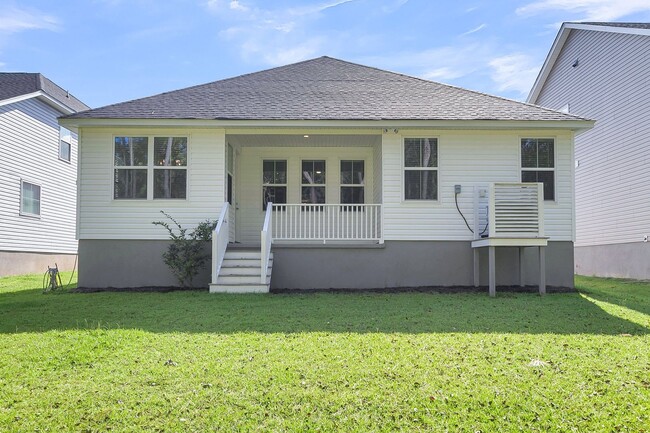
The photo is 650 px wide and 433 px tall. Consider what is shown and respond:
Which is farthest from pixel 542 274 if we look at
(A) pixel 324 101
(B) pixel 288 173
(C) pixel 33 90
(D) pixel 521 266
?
(C) pixel 33 90

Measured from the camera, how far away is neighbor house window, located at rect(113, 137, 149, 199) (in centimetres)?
1076

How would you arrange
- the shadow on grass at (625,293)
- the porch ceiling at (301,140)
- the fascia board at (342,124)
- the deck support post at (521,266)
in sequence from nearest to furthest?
the shadow on grass at (625,293) → the fascia board at (342,124) → the deck support post at (521,266) → the porch ceiling at (301,140)

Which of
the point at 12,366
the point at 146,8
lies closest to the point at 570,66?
the point at 146,8

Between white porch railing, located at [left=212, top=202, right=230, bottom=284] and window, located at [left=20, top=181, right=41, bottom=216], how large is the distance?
8.18m

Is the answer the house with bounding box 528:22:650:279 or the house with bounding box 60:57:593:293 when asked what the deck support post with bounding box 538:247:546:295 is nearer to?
the house with bounding box 60:57:593:293

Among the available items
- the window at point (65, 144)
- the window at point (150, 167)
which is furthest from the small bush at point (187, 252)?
the window at point (65, 144)

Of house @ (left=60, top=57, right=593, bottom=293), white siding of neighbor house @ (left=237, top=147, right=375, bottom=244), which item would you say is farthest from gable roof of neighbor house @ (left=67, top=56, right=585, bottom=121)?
white siding of neighbor house @ (left=237, top=147, right=375, bottom=244)

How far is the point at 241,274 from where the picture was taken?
381 inches

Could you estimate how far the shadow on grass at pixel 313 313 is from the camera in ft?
20.6

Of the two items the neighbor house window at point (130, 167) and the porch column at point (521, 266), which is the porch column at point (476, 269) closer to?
the porch column at point (521, 266)

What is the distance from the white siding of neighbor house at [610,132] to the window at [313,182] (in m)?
8.24

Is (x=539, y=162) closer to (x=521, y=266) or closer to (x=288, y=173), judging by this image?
(x=521, y=266)

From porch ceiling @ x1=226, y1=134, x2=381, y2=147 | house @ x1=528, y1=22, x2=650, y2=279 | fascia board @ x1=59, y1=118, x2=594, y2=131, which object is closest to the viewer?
fascia board @ x1=59, y1=118, x2=594, y2=131

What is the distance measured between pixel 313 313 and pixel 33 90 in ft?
43.1
